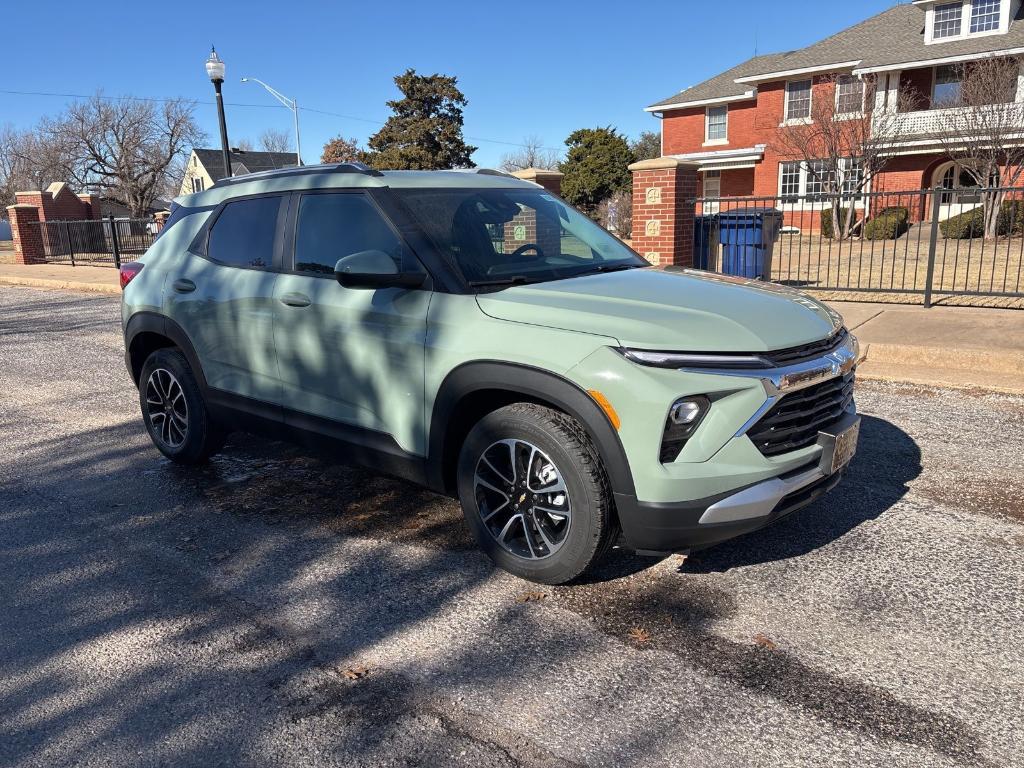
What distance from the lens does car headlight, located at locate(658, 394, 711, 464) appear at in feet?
9.41

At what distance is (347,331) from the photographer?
383 centimetres

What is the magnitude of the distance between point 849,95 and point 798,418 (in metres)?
30.7

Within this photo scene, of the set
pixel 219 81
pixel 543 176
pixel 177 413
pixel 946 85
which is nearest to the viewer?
pixel 177 413

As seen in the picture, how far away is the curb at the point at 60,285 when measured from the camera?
16891 mm

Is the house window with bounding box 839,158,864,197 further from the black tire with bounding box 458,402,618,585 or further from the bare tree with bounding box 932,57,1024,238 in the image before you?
the black tire with bounding box 458,402,618,585

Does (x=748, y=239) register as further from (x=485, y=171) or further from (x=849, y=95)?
(x=849, y=95)

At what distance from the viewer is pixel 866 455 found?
4988mm

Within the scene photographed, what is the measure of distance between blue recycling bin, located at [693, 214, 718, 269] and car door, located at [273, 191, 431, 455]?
799 cm

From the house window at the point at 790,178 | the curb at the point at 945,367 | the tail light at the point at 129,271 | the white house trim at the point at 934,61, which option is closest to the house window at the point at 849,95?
the white house trim at the point at 934,61

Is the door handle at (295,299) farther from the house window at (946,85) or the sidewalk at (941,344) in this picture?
the house window at (946,85)

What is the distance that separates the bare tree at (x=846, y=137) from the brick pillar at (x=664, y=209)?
50.8 feet

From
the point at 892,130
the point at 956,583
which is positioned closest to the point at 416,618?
the point at 956,583

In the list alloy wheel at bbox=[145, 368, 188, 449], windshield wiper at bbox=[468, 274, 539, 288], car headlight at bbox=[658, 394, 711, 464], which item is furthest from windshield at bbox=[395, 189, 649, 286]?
alloy wheel at bbox=[145, 368, 188, 449]

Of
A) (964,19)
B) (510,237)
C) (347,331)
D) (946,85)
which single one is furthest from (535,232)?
(964,19)
